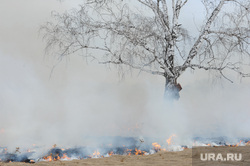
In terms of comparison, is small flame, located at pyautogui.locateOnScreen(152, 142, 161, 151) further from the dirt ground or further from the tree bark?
the tree bark

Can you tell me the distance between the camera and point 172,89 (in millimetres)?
11023

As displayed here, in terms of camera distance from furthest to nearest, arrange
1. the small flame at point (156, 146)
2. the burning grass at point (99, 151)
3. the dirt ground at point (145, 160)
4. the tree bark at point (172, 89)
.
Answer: the tree bark at point (172, 89) → the small flame at point (156, 146) → the burning grass at point (99, 151) → the dirt ground at point (145, 160)

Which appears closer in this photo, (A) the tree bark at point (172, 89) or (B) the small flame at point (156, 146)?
(B) the small flame at point (156, 146)

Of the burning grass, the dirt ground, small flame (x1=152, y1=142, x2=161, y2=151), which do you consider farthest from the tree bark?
the dirt ground

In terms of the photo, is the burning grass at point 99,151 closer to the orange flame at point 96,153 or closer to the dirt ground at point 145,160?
the orange flame at point 96,153

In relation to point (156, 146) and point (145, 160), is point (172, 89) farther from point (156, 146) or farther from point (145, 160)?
point (145, 160)

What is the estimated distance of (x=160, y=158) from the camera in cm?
780

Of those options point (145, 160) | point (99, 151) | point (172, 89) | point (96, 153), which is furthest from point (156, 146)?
point (145, 160)

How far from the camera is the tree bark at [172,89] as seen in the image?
1102 cm

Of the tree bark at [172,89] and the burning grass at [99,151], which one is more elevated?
the tree bark at [172,89]

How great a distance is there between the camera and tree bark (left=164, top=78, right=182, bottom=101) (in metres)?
11.0

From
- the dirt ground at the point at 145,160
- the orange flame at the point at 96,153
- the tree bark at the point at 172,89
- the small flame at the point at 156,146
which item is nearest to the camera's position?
the dirt ground at the point at 145,160

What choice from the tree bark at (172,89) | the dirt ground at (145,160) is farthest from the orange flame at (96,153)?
the tree bark at (172,89)

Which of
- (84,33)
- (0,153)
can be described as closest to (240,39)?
(84,33)
